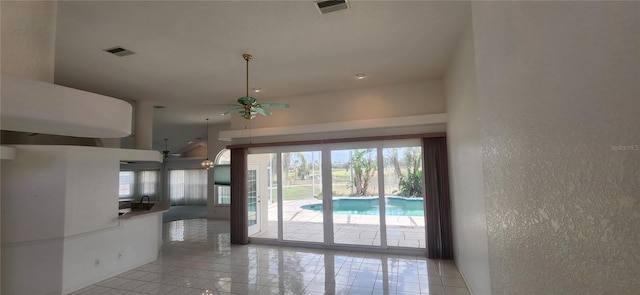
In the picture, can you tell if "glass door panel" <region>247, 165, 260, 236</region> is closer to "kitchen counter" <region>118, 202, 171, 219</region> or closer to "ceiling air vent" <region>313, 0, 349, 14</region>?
"kitchen counter" <region>118, 202, 171, 219</region>

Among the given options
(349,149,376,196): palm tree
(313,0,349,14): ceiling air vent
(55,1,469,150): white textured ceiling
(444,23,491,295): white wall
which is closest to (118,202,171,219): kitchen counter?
(55,1,469,150): white textured ceiling

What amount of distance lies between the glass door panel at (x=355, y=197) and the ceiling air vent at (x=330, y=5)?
137 inches

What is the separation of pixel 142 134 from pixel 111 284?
3.04 m

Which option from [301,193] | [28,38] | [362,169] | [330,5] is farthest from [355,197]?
[28,38]

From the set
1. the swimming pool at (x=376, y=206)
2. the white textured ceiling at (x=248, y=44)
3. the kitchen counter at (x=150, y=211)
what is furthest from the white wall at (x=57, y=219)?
the swimming pool at (x=376, y=206)

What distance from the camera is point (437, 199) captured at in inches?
206

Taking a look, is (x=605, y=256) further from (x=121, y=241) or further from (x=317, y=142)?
(x=121, y=241)

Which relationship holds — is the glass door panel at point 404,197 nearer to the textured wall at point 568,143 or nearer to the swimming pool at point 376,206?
the swimming pool at point 376,206

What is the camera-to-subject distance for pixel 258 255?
5.76 metres

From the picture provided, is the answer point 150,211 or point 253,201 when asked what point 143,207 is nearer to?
point 150,211

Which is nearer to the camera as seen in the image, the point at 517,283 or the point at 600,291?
the point at 600,291

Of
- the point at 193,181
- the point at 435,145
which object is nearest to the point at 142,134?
the point at 435,145

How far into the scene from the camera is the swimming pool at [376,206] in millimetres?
5641

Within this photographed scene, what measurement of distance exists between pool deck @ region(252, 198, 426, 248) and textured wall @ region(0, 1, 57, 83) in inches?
205
